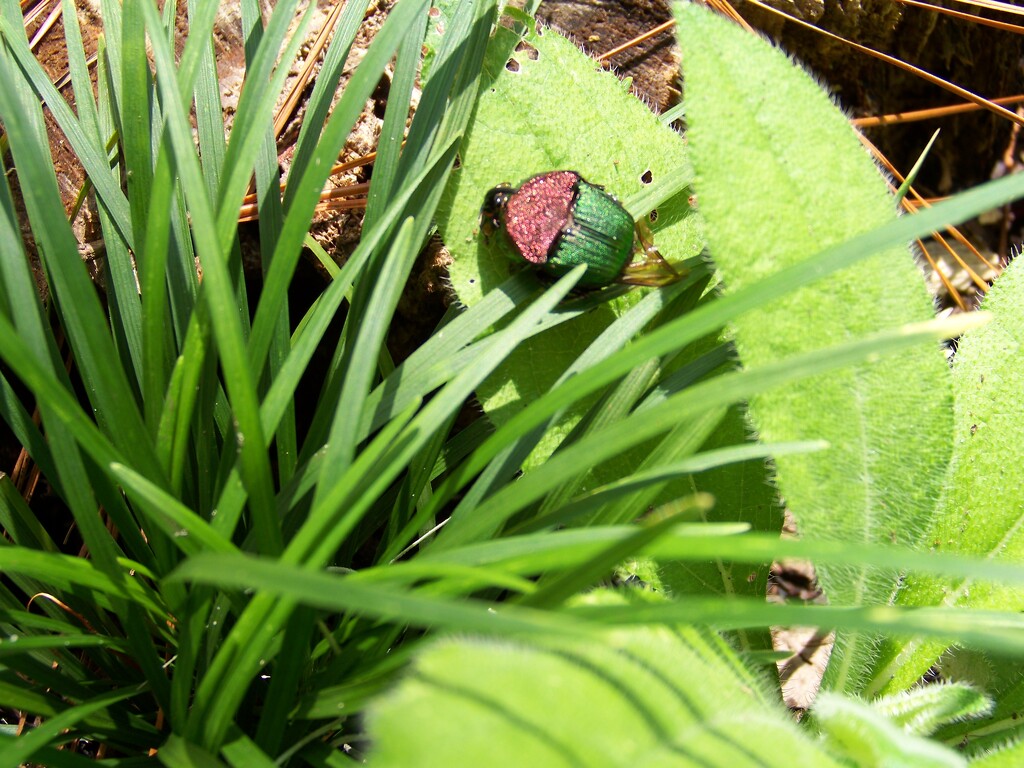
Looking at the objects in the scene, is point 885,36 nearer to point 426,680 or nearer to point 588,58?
point 588,58

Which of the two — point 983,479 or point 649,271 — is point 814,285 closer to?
point 649,271

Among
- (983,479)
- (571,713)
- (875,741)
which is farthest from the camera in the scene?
(983,479)

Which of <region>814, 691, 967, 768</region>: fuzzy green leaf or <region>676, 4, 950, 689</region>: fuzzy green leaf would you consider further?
<region>676, 4, 950, 689</region>: fuzzy green leaf

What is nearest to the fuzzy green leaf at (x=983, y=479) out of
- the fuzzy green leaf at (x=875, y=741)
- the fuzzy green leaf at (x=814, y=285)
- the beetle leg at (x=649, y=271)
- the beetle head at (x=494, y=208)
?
the fuzzy green leaf at (x=814, y=285)

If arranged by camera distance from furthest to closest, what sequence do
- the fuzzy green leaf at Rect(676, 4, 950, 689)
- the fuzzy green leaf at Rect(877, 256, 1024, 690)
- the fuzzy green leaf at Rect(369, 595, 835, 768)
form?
the fuzzy green leaf at Rect(877, 256, 1024, 690)
the fuzzy green leaf at Rect(676, 4, 950, 689)
the fuzzy green leaf at Rect(369, 595, 835, 768)

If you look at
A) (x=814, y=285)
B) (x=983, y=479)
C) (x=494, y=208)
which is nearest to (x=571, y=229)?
(x=494, y=208)

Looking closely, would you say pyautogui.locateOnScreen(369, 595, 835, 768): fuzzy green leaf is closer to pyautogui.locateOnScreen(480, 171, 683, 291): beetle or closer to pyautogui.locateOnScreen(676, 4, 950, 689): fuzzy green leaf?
pyautogui.locateOnScreen(676, 4, 950, 689): fuzzy green leaf

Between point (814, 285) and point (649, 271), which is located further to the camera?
point (649, 271)

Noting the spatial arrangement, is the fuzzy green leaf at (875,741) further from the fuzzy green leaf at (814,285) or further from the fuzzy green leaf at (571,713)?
the fuzzy green leaf at (814,285)

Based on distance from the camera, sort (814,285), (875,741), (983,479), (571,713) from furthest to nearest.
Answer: (983,479)
(814,285)
(875,741)
(571,713)

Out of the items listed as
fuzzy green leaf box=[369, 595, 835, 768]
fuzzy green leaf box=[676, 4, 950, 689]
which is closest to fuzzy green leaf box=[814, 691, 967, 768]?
fuzzy green leaf box=[369, 595, 835, 768]
